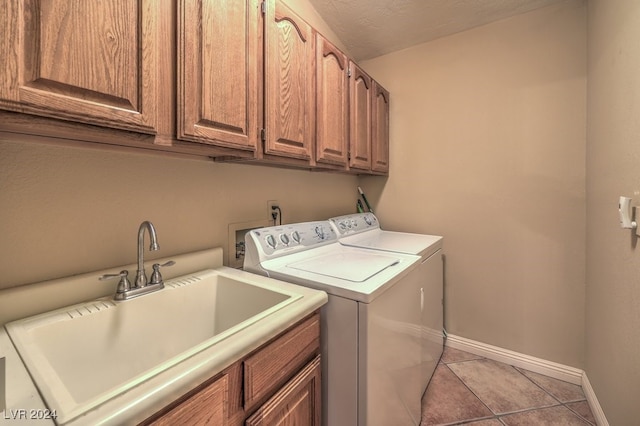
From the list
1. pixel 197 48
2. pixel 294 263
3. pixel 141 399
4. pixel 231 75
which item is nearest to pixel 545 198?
pixel 294 263

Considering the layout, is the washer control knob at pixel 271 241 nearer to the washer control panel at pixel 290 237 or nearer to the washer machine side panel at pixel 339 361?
the washer control panel at pixel 290 237

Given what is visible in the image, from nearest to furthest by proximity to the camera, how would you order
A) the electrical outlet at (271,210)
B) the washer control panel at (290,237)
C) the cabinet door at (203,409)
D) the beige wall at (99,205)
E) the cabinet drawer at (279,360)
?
the cabinet door at (203,409) < the cabinet drawer at (279,360) < the beige wall at (99,205) < the washer control panel at (290,237) < the electrical outlet at (271,210)

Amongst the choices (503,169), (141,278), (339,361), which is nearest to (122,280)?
(141,278)

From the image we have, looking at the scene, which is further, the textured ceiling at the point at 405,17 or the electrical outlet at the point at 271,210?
the textured ceiling at the point at 405,17

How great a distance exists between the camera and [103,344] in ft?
2.76

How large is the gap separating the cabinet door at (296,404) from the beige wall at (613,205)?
1.24m

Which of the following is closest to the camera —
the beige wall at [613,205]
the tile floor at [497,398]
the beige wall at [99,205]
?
the beige wall at [99,205]

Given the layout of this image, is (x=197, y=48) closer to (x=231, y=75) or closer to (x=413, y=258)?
(x=231, y=75)

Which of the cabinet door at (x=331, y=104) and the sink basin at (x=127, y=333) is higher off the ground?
the cabinet door at (x=331, y=104)

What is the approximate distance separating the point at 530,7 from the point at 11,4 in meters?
2.59

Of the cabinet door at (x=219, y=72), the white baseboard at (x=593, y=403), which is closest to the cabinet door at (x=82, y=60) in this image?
the cabinet door at (x=219, y=72)

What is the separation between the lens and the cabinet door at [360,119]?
70.1 inches

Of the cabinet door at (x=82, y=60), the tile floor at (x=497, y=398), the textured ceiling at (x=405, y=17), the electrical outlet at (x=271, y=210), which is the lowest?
the tile floor at (x=497, y=398)

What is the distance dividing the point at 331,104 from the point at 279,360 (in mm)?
1352
